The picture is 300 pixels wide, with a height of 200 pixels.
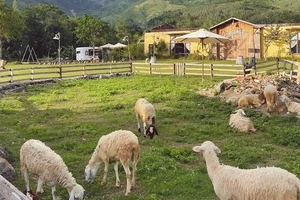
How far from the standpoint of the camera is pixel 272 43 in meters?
43.8

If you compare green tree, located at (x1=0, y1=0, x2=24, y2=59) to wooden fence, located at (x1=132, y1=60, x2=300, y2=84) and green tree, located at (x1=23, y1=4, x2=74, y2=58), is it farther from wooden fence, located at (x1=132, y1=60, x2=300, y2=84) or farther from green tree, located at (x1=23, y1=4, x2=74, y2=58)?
wooden fence, located at (x1=132, y1=60, x2=300, y2=84)

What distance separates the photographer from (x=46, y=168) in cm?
741

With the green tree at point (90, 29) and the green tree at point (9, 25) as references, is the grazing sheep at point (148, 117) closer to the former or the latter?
the green tree at point (9, 25)

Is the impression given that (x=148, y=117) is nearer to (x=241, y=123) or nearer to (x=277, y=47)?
(x=241, y=123)

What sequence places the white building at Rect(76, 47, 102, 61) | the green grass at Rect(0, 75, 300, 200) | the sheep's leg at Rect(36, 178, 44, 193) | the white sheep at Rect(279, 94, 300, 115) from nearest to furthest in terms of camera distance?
1. the sheep's leg at Rect(36, 178, 44, 193)
2. the green grass at Rect(0, 75, 300, 200)
3. the white sheep at Rect(279, 94, 300, 115)
4. the white building at Rect(76, 47, 102, 61)

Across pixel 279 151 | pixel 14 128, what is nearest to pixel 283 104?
pixel 279 151

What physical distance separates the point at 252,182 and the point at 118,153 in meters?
2.85

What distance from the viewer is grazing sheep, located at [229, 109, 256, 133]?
1237cm

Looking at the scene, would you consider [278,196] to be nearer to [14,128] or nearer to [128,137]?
[128,137]

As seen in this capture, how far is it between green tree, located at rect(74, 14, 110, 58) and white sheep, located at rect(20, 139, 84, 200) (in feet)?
169

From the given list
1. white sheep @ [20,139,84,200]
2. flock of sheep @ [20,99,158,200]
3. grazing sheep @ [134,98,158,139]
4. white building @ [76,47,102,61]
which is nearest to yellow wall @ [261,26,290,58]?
white building @ [76,47,102,61]

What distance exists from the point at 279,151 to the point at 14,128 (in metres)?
7.88

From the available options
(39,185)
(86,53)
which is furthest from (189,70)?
(86,53)

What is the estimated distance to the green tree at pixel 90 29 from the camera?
192 feet
